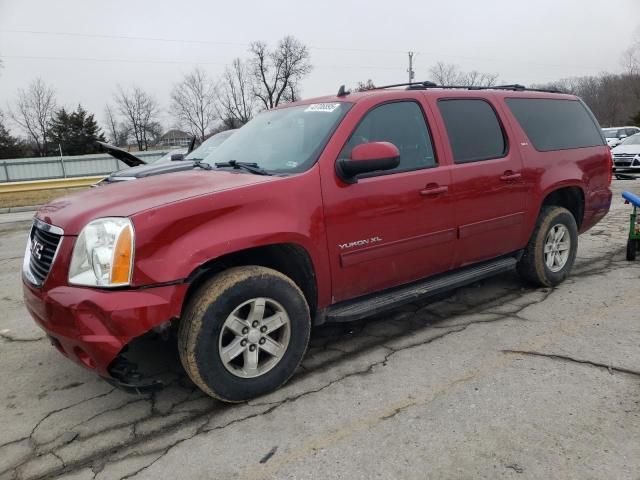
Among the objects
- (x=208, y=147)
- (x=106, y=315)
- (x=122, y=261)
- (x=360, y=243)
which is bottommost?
(x=106, y=315)

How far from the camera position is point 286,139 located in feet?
12.0

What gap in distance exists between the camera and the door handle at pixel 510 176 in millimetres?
4233

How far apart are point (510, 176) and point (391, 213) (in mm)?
1428

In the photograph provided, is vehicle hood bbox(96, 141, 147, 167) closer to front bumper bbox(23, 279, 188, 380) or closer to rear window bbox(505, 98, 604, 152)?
front bumper bbox(23, 279, 188, 380)

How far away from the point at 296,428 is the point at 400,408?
602 millimetres

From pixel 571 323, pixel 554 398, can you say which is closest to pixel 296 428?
pixel 554 398

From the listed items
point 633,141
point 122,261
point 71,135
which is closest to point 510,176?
point 122,261

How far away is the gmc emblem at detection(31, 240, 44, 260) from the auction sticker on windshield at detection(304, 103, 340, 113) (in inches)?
80.5

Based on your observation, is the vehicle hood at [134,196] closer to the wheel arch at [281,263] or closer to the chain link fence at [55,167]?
the wheel arch at [281,263]

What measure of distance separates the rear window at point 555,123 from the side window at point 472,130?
0.38 metres

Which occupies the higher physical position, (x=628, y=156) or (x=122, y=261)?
(x=122, y=261)

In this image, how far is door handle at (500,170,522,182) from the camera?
4.23 meters

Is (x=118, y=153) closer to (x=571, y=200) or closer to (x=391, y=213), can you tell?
(x=391, y=213)

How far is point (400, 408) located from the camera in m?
2.86
